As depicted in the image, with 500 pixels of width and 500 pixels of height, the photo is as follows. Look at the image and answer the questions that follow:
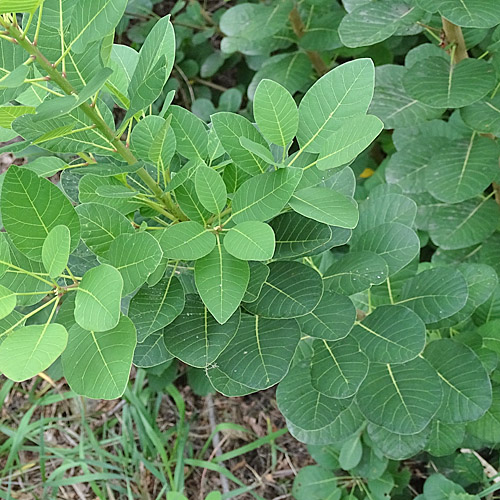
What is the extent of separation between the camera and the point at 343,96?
68cm

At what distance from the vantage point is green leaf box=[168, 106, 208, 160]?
75 cm

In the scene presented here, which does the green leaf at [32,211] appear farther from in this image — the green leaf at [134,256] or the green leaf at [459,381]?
the green leaf at [459,381]

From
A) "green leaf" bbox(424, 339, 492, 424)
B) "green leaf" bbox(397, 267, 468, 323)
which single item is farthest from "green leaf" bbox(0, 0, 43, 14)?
"green leaf" bbox(424, 339, 492, 424)

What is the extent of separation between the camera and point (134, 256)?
63 cm

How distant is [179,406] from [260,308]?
1.22 metres

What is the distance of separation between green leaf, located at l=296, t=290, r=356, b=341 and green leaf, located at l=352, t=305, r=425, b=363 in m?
0.11

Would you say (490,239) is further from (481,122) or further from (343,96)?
(343,96)

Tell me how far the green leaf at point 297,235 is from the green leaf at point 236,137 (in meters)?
0.10

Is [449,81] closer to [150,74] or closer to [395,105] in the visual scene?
[395,105]

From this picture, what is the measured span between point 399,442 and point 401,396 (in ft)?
0.70

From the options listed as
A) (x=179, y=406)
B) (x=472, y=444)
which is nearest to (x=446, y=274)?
(x=472, y=444)

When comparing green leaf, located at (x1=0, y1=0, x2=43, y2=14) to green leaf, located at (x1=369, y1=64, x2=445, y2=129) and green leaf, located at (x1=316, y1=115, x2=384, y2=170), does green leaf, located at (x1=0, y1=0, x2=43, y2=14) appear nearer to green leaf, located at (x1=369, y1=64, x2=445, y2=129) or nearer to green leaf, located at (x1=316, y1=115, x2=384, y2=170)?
green leaf, located at (x1=316, y1=115, x2=384, y2=170)

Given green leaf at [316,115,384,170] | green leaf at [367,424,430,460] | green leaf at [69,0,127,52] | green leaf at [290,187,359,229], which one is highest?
green leaf at [69,0,127,52]

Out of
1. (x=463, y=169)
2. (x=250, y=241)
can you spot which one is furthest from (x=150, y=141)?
(x=463, y=169)
